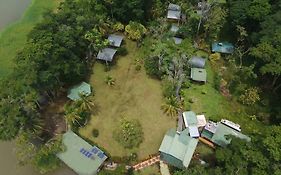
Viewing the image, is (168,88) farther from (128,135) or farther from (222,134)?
(222,134)

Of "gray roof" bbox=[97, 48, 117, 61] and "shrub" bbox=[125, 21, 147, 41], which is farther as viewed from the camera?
"shrub" bbox=[125, 21, 147, 41]

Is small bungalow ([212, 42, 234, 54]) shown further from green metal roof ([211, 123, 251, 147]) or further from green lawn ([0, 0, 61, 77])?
green lawn ([0, 0, 61, 77])

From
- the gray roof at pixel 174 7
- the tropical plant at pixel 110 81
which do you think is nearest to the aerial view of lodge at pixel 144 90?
the tropical plant at pixel 110 81

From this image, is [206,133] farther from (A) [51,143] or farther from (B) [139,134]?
(A) [51,143]

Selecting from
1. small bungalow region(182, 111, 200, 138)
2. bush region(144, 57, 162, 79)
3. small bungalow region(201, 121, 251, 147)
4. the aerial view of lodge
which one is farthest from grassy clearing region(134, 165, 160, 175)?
bush region(144, 57, 162, 79)

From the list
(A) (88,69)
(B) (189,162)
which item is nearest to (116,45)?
(A) (88,69)

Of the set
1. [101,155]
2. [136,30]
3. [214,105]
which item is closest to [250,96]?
[214,105]

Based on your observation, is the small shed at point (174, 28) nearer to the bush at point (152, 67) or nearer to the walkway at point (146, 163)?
the bush at point (152, 67)
